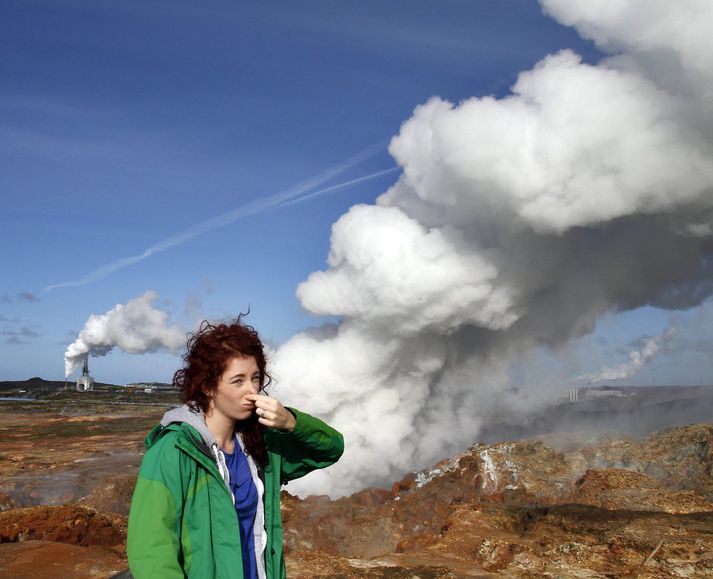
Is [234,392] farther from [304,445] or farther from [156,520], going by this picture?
[156,520]

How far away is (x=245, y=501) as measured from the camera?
2709 mm

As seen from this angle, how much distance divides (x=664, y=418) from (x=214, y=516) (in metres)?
28.1

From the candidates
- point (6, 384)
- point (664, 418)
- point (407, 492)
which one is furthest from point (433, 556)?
point (6, 384)

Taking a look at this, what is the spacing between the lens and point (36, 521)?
41.1 ft

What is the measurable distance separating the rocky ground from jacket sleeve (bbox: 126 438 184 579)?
850cm

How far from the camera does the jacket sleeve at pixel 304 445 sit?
2.94 metres

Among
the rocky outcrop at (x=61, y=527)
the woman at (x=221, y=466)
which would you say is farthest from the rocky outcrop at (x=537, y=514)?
the woman at (x=221, y=466)

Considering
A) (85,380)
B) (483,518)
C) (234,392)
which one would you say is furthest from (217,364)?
(85,380)

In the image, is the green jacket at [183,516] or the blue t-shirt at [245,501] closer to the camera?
the green jacket at [183,516]

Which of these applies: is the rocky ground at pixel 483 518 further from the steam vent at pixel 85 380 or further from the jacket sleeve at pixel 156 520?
the steam vent at pixel 85 380

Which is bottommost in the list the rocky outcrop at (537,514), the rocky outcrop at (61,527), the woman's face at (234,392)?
the rocky outcrop at (537,514)

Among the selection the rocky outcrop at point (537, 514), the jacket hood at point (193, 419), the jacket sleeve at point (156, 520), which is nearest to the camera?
the jacket sleeve at point (156, 520)

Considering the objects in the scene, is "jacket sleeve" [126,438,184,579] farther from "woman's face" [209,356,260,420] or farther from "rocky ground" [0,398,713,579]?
"rocky ground" [0,398,713,579]

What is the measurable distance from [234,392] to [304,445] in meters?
0.50
